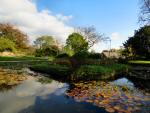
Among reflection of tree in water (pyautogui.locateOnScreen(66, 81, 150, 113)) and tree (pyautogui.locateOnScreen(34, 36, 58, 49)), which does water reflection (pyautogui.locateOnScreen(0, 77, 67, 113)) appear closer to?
reflection of tree in water (pyautogui.locateOnScreen(66, 81, 150, 113))

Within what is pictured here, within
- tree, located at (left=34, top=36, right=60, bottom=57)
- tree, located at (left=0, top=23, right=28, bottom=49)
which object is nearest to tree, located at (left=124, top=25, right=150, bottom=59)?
tree, located at (left=34, top=36, right=60, bottom=57)

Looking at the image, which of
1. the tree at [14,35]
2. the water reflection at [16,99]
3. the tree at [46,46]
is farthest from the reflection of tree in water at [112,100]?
the tree at [14,35]

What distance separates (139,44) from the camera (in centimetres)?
5191

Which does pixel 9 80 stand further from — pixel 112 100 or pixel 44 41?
pixel 44 41

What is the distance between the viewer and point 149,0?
1415 inches

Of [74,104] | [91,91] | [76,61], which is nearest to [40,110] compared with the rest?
[74,104]

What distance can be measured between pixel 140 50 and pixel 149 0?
17.9 meters

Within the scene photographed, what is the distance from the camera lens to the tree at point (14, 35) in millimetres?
78438

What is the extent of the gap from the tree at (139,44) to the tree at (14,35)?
4103cm

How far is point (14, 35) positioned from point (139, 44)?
151ft

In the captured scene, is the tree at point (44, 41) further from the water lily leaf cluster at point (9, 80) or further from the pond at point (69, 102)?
the pond at point (69, 102)

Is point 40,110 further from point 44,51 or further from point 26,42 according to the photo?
point 26,42

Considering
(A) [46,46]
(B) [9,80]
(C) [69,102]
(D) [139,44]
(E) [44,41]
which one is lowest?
(C) [69,102]

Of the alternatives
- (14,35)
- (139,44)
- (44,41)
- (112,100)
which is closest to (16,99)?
(112,100)
